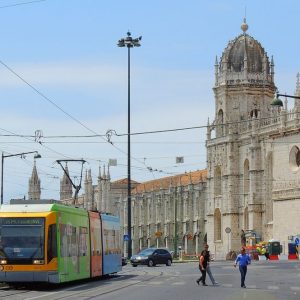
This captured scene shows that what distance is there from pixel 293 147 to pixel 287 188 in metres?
4.03

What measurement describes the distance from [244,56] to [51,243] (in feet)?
251

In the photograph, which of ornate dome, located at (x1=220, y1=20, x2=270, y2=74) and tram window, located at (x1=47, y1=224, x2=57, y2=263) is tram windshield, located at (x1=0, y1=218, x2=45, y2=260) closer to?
tram window, located at (x1=47, y1=224, x2=57, y2=263)

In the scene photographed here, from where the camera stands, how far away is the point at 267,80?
4053 inches

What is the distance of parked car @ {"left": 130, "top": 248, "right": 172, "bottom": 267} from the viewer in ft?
197

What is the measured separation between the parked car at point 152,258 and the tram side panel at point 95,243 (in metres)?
24.4

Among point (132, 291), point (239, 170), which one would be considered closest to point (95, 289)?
point (132, 291)

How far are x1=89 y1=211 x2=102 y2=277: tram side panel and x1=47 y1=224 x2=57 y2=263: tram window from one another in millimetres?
5265

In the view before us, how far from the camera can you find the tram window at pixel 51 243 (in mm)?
28266

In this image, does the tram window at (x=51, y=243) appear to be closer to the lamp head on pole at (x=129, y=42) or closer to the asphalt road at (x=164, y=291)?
the asphalt road at (x=164, y=291)

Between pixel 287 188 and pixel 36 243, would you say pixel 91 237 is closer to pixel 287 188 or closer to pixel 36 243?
pixel 36 243

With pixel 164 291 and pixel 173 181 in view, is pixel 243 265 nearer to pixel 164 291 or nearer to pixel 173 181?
pixel 164 291

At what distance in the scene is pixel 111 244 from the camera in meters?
38.3

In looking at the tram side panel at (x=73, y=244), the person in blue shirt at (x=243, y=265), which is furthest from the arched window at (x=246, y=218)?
the person in blue shirt at (x=243, y=265)

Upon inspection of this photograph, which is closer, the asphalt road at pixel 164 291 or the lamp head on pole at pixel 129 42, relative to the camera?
the asphalt road at pixel 164 291
